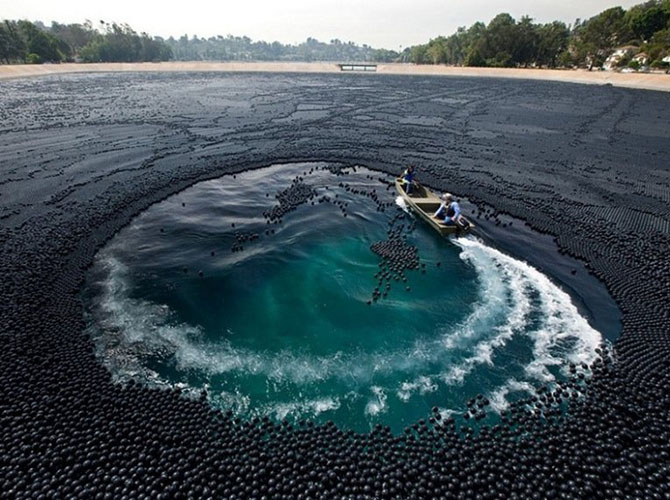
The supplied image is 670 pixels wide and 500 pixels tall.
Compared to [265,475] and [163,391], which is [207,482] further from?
[163,391]

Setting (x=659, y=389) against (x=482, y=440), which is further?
(x=659, y=389)

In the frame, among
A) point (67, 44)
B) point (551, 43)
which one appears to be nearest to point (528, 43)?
point (551, 43)

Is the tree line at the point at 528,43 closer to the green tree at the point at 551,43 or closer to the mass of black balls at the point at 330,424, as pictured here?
the green tree at the point at 551,43

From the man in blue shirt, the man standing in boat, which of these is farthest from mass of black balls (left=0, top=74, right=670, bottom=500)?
the man standing in boat

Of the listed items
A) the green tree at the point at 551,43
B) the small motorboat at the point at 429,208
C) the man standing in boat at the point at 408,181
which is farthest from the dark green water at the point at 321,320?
the green tree at the point at 551,43

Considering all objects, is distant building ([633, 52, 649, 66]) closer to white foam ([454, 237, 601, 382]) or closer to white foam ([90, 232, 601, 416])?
white foam ([454, 237, 601, 382])

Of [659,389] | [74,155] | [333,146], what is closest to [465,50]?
[333,146]
